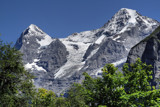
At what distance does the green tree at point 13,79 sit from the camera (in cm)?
2303

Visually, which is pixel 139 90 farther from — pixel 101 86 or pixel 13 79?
pixel 13 79

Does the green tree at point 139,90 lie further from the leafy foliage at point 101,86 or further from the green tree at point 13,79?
the green tree at point 13,79

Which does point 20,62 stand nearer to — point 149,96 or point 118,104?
point 118,104

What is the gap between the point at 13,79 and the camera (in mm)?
24141

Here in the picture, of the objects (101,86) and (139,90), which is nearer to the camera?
(101,86)

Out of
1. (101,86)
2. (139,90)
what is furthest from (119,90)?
(139,90)

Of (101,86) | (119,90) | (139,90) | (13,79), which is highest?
(13,79)

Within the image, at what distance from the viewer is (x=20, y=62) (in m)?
25.1

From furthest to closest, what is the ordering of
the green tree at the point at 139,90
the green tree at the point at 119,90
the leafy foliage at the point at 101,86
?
the leafy foliage at the point at 101,86 < the green tree at the point at 119,90 < the green tree at the point at 139,90

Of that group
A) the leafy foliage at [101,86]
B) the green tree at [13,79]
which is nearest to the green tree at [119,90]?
the leafy foliage at [101,86]

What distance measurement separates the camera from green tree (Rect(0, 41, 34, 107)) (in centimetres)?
2303

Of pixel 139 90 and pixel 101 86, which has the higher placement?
pixel 101 86

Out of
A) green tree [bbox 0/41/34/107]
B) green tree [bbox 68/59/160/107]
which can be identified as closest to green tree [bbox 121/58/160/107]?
green tree [bbox 68/59/160/107]

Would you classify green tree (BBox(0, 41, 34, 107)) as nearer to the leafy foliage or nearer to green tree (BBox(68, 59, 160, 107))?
the leafy foliage
